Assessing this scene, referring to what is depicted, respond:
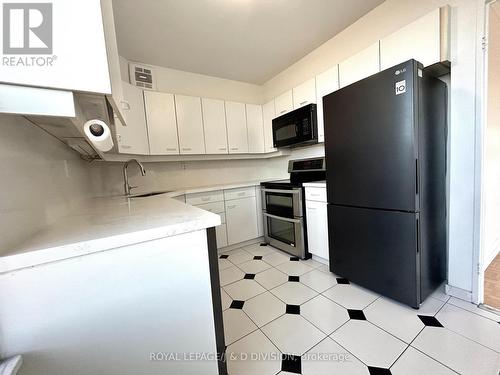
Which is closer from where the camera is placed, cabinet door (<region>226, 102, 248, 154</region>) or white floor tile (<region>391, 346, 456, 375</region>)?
white floor tile (<region>391, 346, 456, 375</region>)

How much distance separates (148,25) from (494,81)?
3.05 metres

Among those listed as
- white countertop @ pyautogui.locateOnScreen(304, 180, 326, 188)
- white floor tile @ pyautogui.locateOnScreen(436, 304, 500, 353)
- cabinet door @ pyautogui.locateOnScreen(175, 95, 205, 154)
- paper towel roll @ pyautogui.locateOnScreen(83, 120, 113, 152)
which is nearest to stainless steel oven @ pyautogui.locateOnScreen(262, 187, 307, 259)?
white countertop @ pyautogui.locateOnScreen(304, 180, 326, 188)

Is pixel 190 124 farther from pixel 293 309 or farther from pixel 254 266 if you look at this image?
pixel 293 309

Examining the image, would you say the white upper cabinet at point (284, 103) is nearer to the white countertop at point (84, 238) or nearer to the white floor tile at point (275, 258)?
the white floor tile at point (275, 258)

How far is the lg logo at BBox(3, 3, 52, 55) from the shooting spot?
1.53ft

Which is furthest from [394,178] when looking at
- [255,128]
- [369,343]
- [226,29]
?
[255,128]

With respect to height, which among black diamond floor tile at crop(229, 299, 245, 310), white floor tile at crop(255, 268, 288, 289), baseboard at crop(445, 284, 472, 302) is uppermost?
baseboard at crop(445, 284, 472, 302)

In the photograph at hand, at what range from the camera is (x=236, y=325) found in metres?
1.44

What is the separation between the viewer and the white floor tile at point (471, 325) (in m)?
1.15

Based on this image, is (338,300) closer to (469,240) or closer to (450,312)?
(450,312)

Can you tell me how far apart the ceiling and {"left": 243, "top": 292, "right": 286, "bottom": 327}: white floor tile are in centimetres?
251

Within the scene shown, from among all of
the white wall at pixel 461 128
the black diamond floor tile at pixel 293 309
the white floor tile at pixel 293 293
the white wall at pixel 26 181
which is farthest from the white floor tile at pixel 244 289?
the white wall at pixel 461 128

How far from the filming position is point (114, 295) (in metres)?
0.62

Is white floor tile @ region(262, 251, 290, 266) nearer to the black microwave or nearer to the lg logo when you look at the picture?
the black microwave
